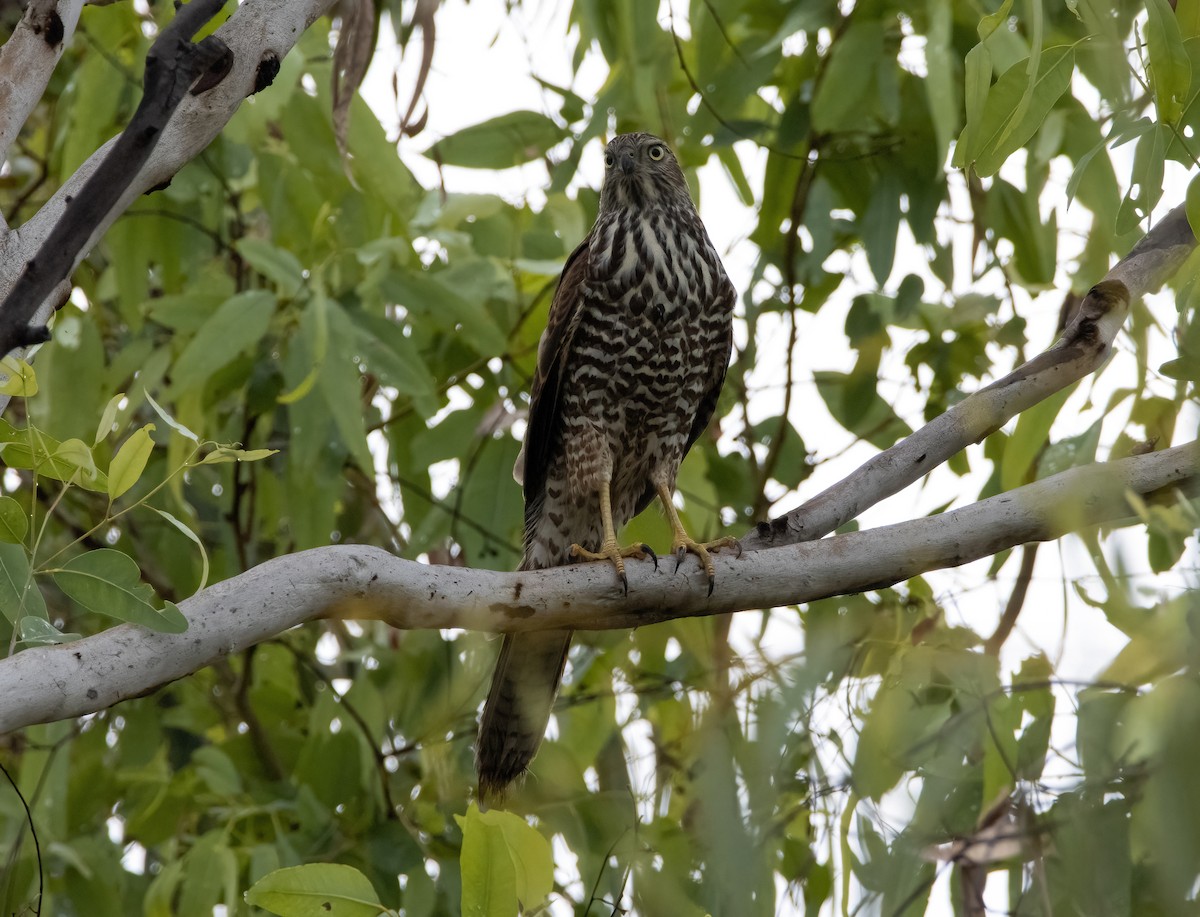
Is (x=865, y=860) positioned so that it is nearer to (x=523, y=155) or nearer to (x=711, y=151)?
(x=523, y=155)

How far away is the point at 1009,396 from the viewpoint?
2.41 m

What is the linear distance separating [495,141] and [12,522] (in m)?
2.12

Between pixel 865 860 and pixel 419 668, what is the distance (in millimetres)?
2063

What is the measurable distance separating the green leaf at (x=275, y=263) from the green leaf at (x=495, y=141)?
60cm

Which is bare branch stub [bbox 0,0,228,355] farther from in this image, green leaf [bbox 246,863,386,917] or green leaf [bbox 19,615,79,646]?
green leaf [bbox 246,863,386,917]

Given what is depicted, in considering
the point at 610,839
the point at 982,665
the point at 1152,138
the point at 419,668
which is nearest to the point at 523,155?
the point at 419,668

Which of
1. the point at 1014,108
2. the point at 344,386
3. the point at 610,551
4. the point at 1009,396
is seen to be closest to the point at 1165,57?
the point at 1014,108

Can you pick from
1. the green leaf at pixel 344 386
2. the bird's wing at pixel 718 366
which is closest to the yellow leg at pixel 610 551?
the bird's wing at pixel 718 366

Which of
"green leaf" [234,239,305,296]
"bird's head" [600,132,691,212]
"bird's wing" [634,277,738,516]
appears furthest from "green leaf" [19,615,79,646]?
"bird's head" [600,132,691,212]

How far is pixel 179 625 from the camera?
167 centimetres

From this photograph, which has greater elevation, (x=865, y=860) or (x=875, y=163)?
(x=875, y=163)

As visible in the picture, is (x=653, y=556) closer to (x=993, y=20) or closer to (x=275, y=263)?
(x=275, y=263)

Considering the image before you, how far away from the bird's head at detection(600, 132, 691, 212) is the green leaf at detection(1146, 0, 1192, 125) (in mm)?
2274

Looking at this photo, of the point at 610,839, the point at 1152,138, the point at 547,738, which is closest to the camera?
the point at 1152,138
